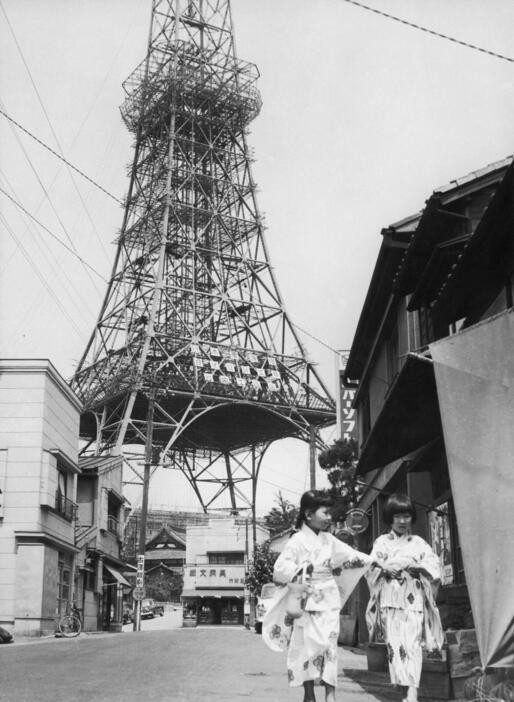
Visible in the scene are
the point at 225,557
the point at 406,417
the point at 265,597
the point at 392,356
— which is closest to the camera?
the point at 406,417

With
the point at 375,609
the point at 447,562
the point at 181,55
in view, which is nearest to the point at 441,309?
the point at 447,562

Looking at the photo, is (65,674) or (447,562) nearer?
(65,674)

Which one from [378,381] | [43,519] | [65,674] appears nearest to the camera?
[65,674]

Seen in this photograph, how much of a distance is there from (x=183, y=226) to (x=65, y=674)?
153 feet

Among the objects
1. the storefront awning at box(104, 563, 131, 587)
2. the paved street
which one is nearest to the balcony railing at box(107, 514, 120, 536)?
the storefront awning at box(104, 563, 131, 587)

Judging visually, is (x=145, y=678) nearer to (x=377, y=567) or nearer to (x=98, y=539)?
(x=377, y=567)

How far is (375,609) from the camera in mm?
6676

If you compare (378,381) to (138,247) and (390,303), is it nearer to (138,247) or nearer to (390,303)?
(390,303)

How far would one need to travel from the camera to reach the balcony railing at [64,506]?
30.0 m

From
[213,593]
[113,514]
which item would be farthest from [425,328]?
[213,593]

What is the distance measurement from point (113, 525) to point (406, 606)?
119 ft

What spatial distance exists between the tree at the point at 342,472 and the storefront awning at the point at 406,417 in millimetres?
10791

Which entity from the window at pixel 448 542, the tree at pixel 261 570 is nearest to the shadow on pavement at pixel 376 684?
the window at pixel 448 542

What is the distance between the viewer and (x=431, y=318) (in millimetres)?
13391
